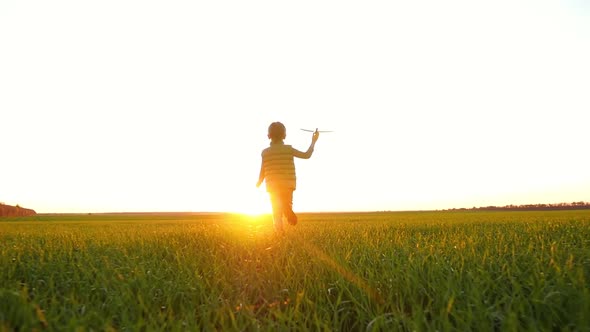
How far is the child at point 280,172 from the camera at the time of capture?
8.55 metres

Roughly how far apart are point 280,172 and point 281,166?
13 centimetres

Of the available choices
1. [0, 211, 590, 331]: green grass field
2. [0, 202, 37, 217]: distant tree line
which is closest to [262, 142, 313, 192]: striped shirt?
[0, 211, 590, 331]: green grass field

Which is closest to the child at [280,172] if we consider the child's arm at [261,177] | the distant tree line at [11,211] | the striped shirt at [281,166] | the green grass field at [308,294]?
the striped shirt at [281,166]

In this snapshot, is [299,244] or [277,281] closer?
[277,281]

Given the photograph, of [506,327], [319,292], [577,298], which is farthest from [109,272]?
[577,298]

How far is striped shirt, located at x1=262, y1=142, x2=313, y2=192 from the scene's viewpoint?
336 inches

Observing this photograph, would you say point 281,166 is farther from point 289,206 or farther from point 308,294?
point 308,294

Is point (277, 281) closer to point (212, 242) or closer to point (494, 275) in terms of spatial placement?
point (494, 275)

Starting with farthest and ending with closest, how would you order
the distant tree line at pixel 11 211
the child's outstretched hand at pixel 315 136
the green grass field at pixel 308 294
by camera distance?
1. the distant tree line at pixel 11 211
2. the child's outstretched hand at pixel 315 136
3. the green grass field at pixel 308 294

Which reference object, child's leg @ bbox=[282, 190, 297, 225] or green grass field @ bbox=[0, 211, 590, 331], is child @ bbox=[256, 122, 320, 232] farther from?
green grass field @ bbox=[0, 211, 590, 331]

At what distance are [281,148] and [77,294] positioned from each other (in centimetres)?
550

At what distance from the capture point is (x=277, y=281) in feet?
12.4

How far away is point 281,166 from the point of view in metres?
8.54

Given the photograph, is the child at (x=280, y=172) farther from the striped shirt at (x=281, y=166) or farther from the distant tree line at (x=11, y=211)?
the distant tree line at (x=11, y=211)
